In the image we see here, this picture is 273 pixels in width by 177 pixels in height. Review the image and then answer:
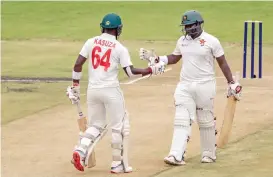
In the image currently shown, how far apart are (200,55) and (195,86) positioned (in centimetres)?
44

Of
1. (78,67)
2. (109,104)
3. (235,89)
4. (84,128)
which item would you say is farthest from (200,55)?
(84,128)

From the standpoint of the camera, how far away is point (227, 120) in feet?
45.9

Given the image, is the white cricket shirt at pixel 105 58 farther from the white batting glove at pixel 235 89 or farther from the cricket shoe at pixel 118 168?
the white batting glove at pixel 235 89

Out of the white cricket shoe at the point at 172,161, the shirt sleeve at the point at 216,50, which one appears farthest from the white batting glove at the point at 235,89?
the white cricket shoe at the point at 172,161

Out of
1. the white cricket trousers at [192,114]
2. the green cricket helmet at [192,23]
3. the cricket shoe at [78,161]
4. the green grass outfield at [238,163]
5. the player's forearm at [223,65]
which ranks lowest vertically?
the green grass outfield at [238,163]

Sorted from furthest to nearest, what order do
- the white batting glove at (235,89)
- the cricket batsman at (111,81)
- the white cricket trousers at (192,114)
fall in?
1. the white batting glove at (235,89)
2. the white cricket trousers at (192,114)
3. the cricket batsman at (111,81)

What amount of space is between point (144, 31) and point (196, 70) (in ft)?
59.3

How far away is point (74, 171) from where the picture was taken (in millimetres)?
13117

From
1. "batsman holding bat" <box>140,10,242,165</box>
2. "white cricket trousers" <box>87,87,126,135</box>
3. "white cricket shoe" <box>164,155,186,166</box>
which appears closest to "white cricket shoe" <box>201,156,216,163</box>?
"batsman holding bat" <box>140,10,242,165</box>

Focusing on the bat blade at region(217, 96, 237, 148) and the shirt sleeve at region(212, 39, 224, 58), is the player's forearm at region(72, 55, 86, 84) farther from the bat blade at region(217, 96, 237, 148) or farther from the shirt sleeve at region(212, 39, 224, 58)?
the bat blade at region(217, 96, 237, 148)

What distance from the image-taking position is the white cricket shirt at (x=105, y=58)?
42.0 feet

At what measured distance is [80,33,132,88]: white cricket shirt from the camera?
42.0 feet

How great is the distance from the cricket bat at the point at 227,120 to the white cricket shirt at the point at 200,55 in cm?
68

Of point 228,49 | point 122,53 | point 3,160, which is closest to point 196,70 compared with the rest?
point 122,53
